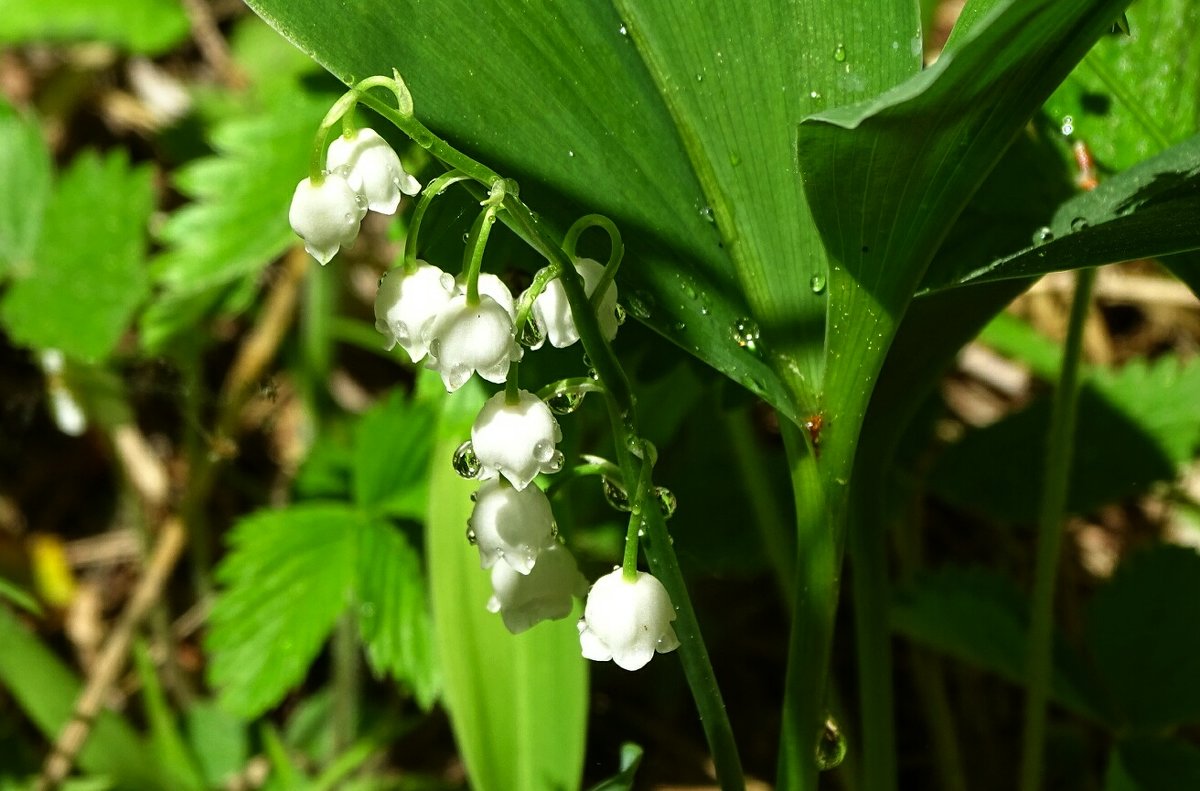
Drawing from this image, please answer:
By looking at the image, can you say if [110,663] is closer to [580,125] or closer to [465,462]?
[465,462]

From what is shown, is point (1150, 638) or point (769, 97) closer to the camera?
point (769, 97)

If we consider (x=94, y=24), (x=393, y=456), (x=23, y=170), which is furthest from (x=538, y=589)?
(x=94, y=24)

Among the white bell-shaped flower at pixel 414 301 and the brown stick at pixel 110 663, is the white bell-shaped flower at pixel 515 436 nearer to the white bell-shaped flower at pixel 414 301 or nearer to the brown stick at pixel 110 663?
the white bell-shaped flower at pixel 414 301

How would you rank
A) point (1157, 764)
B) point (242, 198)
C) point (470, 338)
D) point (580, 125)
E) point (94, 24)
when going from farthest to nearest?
1. point (94, 24)
2. point (242, 198)
3. point (1157, 764)
4. point (580, 125)
5. point (470, 338)

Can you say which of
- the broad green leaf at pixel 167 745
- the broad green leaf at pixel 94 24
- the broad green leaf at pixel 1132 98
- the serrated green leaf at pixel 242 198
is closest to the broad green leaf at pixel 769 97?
the broad green leaf at pixel 1132 98

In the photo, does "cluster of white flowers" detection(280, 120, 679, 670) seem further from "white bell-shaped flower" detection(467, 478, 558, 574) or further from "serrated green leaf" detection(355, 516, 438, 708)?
"serrated green leaf" detection(355, 516, 438, 708)

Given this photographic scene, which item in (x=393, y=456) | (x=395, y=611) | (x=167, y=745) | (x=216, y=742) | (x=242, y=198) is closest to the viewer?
(x=395, y=611)

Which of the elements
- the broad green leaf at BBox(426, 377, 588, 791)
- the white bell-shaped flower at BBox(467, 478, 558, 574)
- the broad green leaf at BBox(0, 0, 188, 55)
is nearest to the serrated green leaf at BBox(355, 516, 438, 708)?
the broad green leaf at BBox(426, 377, 588, 791)
